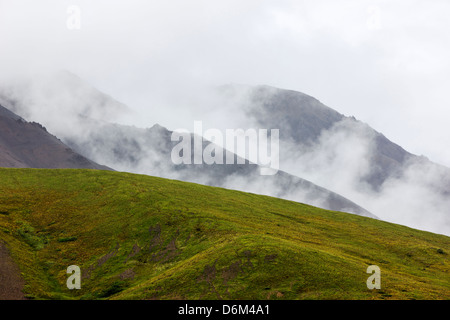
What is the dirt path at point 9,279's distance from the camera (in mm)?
62438

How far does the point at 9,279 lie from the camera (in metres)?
67.9

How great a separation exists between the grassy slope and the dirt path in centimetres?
173

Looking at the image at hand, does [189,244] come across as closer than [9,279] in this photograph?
No

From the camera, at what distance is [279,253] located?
237 feet

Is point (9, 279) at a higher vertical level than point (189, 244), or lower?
lower

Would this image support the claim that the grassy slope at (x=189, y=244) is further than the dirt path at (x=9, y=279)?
Yes

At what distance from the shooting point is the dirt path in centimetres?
6244

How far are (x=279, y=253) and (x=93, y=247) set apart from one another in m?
41.0

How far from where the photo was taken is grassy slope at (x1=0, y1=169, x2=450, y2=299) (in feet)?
212

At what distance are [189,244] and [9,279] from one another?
3300 centimetres

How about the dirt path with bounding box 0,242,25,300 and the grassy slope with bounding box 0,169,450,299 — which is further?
the grassy slope with bounding box 0,169,450,299

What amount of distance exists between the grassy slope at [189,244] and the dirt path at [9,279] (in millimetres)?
1733

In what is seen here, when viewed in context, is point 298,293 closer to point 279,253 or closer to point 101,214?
point 279,253

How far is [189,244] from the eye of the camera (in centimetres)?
8688
